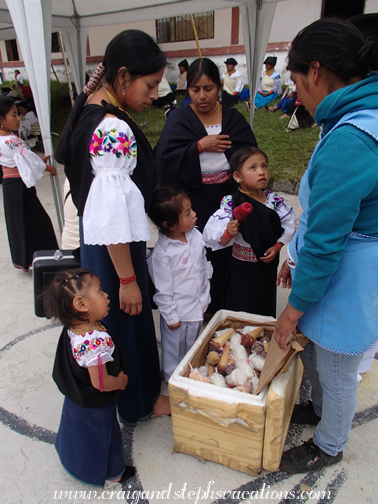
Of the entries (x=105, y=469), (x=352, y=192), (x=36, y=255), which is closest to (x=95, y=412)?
(x=105, y=469)

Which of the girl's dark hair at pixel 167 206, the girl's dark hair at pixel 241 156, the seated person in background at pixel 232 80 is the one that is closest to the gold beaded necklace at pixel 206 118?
the girl's dark hair at pixel 241 156

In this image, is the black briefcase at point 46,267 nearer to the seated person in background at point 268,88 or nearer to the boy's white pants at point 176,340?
the boy's white pants at point 176,340

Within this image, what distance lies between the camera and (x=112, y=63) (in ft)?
4.76

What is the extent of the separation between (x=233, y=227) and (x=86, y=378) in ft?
3.71

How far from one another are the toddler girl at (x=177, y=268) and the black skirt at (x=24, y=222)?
2.20m

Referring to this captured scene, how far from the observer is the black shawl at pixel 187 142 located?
2424 mm

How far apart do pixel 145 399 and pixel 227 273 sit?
928 mm

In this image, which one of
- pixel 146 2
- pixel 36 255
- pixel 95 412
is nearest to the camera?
pixel 95 412

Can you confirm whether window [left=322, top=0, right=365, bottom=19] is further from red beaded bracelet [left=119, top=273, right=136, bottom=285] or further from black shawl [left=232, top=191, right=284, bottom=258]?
red beaded bracelet [left=119, top=273, right=136, bottom=285]

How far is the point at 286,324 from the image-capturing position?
4.58 feet

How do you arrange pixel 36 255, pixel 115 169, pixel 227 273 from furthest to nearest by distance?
pixel 227 273
pixel 36 255
pixel 115 169

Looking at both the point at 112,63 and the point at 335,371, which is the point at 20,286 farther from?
the point at 335,371

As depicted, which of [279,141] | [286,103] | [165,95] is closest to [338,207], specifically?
[279,141]

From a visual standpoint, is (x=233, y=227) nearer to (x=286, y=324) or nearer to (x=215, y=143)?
(x=215, y=143)
